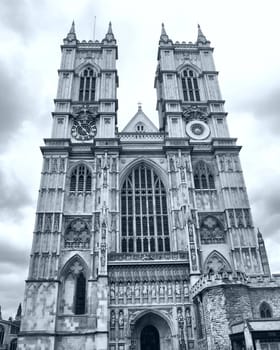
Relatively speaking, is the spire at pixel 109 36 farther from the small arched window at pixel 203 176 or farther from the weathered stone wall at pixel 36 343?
the weathered stone wall at pixel 36 343

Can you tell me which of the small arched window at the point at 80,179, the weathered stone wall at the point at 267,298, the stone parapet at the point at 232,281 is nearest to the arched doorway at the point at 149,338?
the stone parapet at the point at 232,281

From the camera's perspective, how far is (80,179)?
93.0ft

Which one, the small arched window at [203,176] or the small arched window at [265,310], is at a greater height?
the small arched window at [203,176]

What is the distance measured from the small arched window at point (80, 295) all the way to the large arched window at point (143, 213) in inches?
151

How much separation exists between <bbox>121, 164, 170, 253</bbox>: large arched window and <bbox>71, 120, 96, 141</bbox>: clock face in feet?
18.2

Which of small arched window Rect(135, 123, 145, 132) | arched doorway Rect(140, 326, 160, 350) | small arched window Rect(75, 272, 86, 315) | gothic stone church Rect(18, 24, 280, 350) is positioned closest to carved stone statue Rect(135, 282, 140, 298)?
gothic stone church Rect(18, 24, 280, 350)

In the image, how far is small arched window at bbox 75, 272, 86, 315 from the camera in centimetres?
2284

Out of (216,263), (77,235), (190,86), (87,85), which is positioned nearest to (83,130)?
(87,85)

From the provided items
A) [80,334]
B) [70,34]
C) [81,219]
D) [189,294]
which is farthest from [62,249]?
[70,34]

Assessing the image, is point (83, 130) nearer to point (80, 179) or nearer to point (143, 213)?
point (80, 179)

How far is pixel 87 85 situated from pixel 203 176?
15440 mm

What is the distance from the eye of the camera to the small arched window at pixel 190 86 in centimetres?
3362

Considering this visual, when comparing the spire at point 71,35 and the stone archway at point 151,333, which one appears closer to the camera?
the stone archway at point 151,333

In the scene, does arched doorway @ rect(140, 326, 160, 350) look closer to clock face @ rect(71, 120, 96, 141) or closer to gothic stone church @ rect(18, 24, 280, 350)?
gothic stone church @ rect(18, 24, 280, 350)
